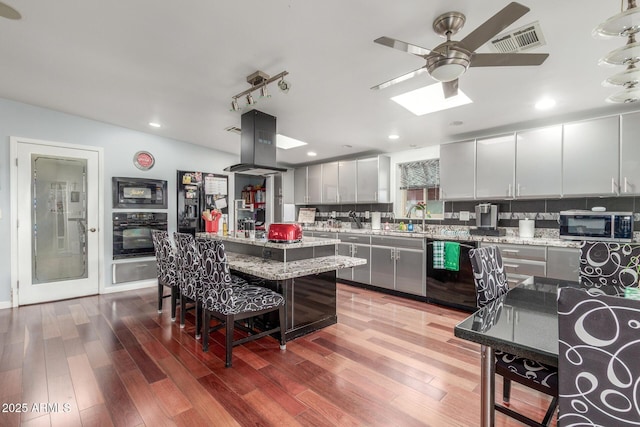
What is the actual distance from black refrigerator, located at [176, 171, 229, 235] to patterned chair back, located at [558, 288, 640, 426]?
17.0 ft

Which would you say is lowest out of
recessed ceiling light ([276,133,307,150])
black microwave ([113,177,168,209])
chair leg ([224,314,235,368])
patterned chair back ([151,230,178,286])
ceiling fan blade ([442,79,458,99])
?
chair leg ([224,314,235,368])

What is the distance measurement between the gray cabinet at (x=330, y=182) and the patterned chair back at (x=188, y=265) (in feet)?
10.7

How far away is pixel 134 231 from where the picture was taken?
462 cm

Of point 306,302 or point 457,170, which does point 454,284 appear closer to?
point 457,170

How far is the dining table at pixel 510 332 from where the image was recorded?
3.30 ft

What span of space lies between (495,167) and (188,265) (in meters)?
3.79

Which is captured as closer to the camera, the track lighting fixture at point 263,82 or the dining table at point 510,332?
the dining table at point 510,332

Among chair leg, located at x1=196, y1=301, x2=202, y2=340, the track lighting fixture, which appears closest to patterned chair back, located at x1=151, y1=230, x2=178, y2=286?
chair leg, located at x1=196, y1=301, x2=202, y2=340

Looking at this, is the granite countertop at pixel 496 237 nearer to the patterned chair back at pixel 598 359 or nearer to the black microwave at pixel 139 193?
the patterned chair back at pixel 598 359

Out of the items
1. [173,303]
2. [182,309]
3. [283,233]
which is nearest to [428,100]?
[283,233]

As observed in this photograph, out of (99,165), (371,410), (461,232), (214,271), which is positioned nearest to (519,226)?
(461,232)

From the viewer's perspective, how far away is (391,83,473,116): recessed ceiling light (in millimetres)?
3023

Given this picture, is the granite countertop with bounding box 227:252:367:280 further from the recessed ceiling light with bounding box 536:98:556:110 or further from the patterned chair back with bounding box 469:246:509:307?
the recessed ceiling light with bounding box 536:98:556:110

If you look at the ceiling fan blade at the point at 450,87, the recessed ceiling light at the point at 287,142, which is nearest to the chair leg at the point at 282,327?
the ceiling fan blade at the point at 450,87
